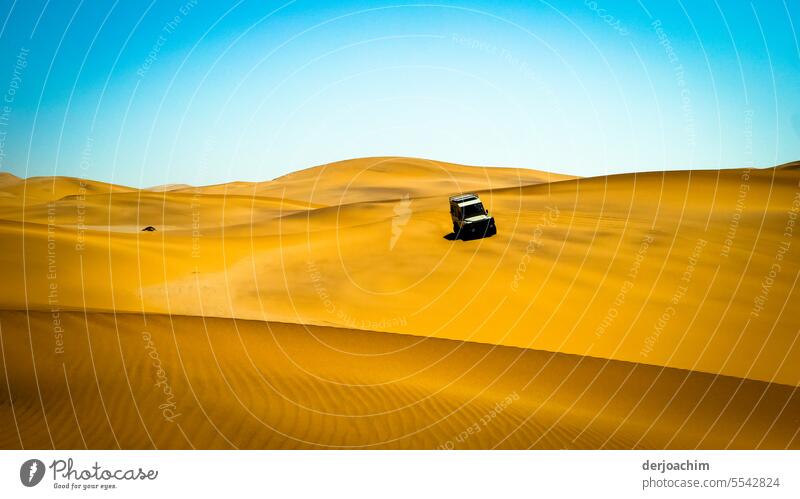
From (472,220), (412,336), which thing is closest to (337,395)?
(412,336)

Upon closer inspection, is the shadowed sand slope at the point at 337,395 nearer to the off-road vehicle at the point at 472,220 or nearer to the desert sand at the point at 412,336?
the desert sand at the point at 412,336

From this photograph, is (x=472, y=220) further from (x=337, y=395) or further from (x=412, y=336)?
(x=337, y=395)

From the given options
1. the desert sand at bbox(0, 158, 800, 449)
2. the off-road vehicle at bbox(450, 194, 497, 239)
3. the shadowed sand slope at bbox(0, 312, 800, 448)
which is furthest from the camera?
the off-road vehicle at bbox(450, 194, 497, 239)

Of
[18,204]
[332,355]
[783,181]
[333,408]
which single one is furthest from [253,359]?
[18,204]

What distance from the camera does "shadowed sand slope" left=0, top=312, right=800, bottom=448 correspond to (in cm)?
1002

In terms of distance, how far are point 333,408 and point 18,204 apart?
296 ft

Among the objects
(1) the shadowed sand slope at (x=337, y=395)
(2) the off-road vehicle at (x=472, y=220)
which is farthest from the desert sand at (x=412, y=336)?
(2) the off-road vehicle at (x=472, y=220)

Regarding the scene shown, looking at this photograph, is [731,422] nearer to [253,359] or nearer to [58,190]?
[253,359]

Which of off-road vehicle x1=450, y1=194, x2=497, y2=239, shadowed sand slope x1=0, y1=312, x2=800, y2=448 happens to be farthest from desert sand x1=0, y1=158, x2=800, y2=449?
off-road vehicle x1=450, y1=194, x2=497, y2=239

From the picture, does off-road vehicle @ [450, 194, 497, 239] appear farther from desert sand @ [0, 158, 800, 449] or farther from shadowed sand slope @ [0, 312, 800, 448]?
shadowed sand slope @ [0, 312, 800, 448]

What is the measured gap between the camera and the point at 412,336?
1515cm

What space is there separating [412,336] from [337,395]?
13.5 ft

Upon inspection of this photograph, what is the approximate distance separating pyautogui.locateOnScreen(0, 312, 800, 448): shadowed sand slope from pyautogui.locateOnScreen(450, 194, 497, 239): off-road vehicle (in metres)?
10.5

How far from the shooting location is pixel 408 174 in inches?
3969
